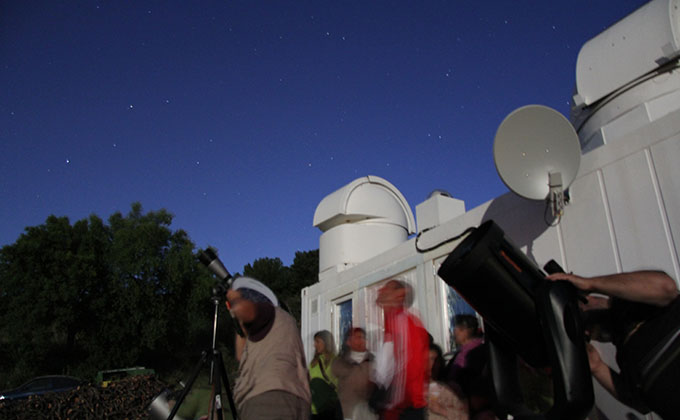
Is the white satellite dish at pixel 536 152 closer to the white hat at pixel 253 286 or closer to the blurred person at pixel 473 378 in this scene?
the blurred person at pixel 473 378

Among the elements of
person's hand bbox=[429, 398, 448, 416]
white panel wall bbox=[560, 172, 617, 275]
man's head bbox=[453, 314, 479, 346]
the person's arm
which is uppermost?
white panel wall bbox=[560, 172, 617, 275]

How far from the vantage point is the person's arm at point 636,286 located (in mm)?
1771

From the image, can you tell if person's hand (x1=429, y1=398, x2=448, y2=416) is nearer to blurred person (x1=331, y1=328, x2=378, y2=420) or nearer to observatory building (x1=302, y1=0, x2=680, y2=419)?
blurred person (x1=331, y1=328, x2=378, y2=420)

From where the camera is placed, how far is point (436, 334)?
19.1ft

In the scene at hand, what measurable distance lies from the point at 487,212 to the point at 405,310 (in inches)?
101

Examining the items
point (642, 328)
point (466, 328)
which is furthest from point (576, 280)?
point (466, 328)

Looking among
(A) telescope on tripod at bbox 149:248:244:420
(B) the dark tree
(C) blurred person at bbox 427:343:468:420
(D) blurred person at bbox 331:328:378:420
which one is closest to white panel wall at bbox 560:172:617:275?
(C) blurred person at bbox 427:343:468:420

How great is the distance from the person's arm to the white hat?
71.3 inches

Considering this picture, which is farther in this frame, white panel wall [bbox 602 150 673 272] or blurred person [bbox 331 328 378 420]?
blurred person [bbox 331 328 378 420]

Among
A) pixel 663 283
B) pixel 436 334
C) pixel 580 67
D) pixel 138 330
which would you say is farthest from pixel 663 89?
pixel 138 330

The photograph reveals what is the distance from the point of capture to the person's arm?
69.7 inches

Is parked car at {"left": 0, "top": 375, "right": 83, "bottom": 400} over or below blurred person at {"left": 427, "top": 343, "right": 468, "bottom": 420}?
over

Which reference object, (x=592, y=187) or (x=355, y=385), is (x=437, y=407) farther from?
(x=592, y=187)

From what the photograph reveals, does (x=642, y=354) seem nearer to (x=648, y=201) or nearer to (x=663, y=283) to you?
(x=663, y=283)
